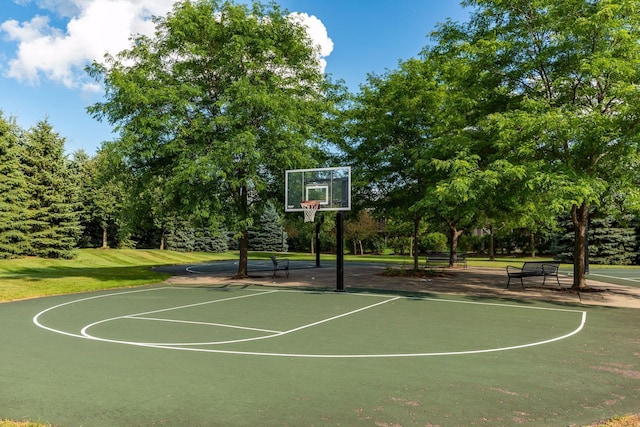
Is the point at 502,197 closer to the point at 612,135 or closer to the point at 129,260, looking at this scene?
the point at 612,135

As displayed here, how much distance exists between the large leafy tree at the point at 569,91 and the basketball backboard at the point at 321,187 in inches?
248

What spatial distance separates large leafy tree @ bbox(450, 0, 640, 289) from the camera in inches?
574

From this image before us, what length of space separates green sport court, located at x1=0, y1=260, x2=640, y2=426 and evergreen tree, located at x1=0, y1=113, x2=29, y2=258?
22.3 meters

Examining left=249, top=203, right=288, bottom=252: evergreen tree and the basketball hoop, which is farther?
left=249, top=203, right=288, bottom=252: evergreen tree

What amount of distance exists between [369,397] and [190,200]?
16.3 metres

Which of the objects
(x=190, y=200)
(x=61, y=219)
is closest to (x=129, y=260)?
(x=61, y=219)

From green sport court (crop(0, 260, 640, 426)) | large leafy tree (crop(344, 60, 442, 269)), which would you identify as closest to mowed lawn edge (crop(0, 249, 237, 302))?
green sport court (crop(0, 260, 640, 426))

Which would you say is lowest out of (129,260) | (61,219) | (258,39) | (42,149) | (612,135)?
(129,260)

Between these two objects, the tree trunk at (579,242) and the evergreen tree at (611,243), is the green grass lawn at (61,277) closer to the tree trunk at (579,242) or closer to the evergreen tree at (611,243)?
the tree trunk at (579,242)

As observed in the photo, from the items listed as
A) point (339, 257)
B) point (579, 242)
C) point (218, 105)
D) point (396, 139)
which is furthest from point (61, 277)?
point (579, 242)

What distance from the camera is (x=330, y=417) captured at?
5.55 metres

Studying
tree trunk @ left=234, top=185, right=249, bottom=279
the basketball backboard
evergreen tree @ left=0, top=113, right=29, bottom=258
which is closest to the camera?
the basketball backboard

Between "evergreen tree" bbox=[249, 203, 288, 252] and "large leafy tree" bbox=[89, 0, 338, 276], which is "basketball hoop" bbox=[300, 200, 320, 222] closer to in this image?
"large leafy tree" bbox=[89, 0, 338, 276]

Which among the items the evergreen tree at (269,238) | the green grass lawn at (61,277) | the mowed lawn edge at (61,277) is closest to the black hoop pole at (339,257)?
the green grass lawn at (61,277)
